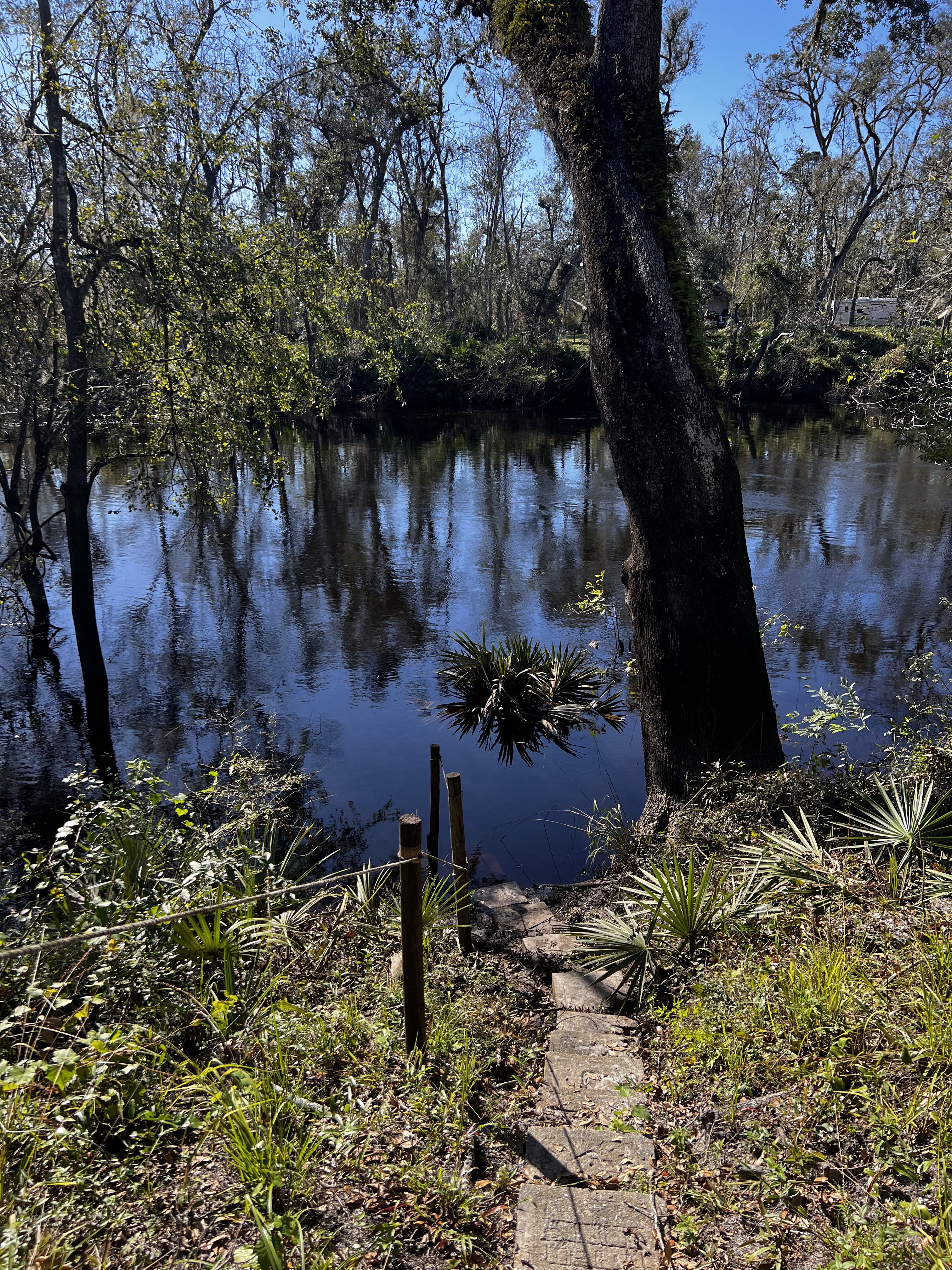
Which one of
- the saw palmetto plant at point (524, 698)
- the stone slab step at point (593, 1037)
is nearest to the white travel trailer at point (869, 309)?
the saw palmetto plant at point (524, 698)

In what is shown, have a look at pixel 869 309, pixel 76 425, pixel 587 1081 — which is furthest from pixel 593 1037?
pixel 869 309

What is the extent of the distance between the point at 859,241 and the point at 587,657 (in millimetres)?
55531

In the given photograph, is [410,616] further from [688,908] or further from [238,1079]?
[238,1079]

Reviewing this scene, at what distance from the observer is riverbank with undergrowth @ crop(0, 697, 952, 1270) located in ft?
8.96

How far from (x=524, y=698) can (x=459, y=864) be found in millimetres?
5722

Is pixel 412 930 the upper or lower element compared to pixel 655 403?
lower

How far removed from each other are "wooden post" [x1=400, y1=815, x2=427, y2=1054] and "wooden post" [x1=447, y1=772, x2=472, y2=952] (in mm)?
1353

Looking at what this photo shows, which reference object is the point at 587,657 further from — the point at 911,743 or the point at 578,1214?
the point at 578,1214

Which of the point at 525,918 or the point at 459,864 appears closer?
the point at 459,864

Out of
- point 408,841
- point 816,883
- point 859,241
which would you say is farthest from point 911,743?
point 859,241

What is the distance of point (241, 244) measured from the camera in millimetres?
9367

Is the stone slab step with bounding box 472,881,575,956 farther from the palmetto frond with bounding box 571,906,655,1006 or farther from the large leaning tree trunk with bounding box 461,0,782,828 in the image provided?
the large leaning tree trunk with bounding box 461,0,782,828

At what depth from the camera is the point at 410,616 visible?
46.9 feet

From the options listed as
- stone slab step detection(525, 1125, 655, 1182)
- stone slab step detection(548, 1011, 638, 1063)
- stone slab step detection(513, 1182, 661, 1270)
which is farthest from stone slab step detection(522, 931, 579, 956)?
stone slab step detection(513, 1182, 661, 1270)
